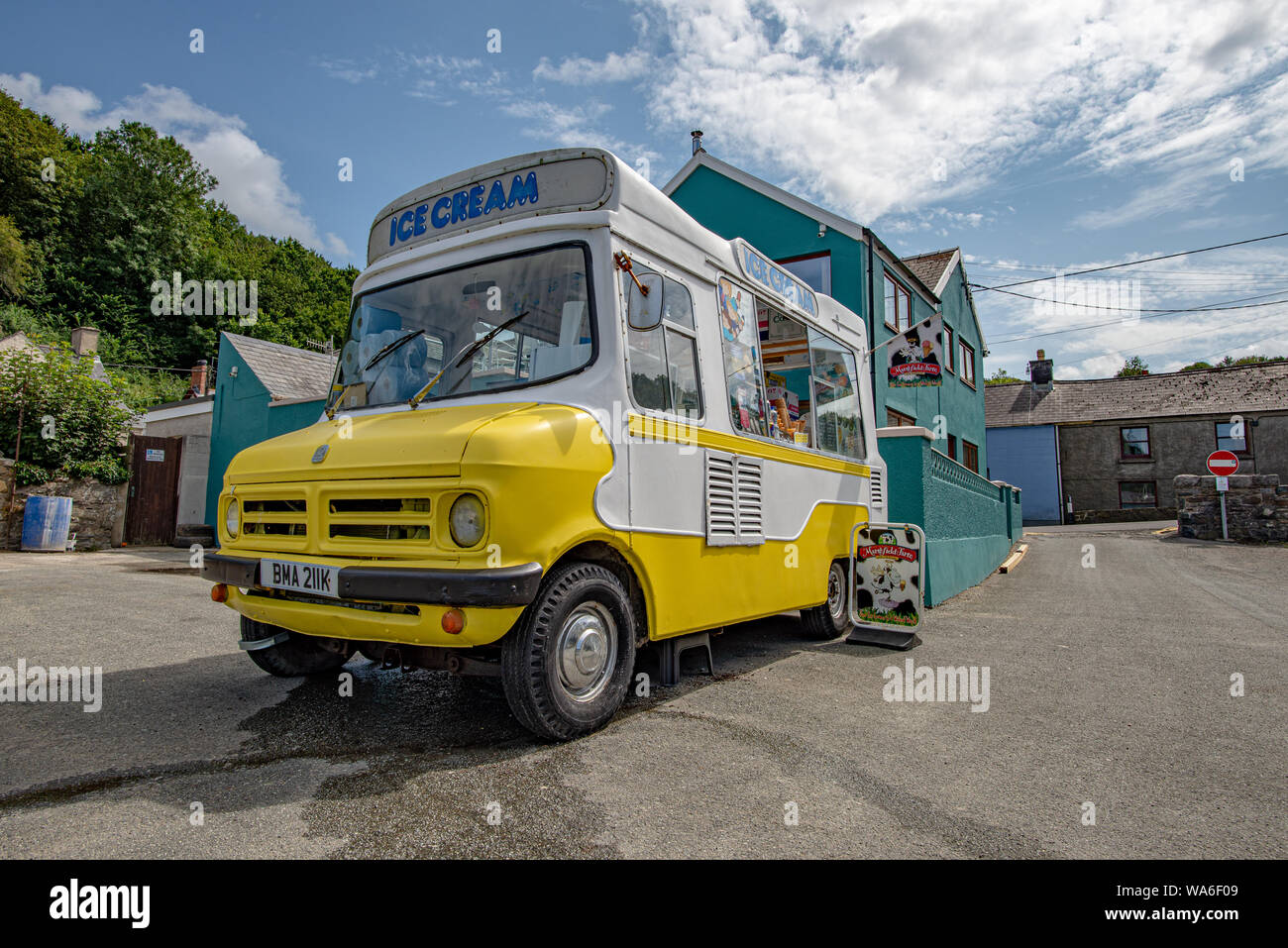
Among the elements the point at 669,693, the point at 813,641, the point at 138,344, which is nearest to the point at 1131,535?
the point at 813,641

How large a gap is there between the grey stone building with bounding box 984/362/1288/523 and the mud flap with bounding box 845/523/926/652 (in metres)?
31.3

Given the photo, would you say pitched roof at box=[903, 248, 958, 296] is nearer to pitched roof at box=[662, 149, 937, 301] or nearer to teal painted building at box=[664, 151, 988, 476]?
teal painted building at box=[664, 151, 988, 476]

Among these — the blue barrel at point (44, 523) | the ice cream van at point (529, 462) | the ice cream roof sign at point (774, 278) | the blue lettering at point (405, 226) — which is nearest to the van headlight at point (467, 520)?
the ice cream van at point (529, 462)

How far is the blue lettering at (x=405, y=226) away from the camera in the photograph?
4737 millimetres

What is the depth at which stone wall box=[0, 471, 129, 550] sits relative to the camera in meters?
14.2

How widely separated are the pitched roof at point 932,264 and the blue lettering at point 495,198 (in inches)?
649

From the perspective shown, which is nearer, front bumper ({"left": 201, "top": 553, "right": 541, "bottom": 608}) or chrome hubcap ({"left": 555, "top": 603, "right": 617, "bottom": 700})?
front bumper ({"left": 201, "top": 553, "right": 541, "bottom": 608})

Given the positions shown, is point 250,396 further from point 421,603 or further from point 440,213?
point 421,603

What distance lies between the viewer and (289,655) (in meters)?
4.82

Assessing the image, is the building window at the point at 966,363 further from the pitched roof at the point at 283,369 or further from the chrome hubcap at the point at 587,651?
the chrome hubcap at the point at 587,651

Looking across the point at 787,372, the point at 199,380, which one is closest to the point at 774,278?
the point at 787,372

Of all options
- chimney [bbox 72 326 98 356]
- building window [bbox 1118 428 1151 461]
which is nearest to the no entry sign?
building window [bbox 1118 428 1151 461]

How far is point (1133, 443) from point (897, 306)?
94.6ft

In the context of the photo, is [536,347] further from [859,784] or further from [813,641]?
[813,641]
